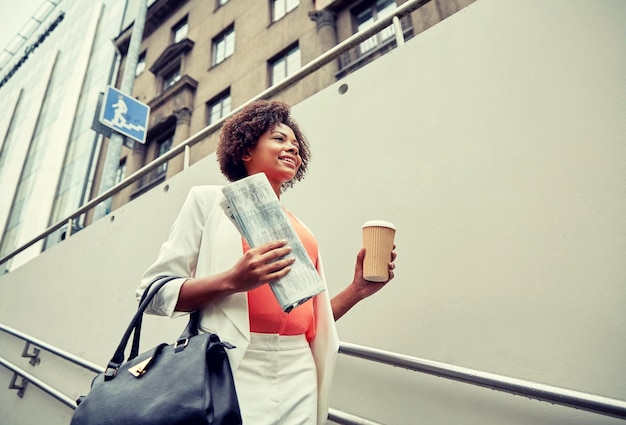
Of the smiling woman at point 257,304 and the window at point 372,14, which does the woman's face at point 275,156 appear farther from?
the window at point 372,14

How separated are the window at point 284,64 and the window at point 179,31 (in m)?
5.95

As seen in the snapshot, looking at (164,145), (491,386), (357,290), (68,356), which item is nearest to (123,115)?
(68,356)

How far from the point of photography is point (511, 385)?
4.05ft

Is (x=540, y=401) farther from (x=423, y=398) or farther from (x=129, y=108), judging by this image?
(x=129, y=108)

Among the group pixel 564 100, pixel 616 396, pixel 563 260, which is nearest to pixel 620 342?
pixel 616 396

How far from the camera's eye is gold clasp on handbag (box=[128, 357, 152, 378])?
2.97ft

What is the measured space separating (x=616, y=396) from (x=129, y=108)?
6.77 m

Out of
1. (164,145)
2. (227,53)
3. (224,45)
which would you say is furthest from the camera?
(164,145)

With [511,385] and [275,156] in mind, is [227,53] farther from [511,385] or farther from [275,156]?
[511,385]

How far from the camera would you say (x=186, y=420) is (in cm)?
78

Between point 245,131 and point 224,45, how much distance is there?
1249cm

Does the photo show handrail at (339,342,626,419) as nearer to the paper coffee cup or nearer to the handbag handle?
the paper coffee cup

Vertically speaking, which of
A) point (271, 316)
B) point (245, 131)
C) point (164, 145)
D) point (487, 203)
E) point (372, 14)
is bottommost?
point (271, 316)

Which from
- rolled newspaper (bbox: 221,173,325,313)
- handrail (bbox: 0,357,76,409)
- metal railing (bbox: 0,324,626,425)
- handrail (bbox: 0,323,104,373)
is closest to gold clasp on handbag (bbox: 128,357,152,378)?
rolled newspaper (bbox: 221,173,325,313)
